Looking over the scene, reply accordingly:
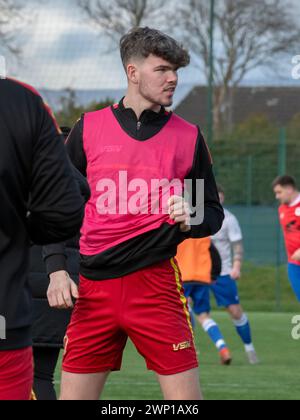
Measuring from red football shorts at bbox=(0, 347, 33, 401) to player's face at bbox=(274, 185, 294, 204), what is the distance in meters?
10.0

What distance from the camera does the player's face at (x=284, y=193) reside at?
13.4 meters

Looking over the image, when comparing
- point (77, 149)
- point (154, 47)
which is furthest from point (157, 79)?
point (77, 149)

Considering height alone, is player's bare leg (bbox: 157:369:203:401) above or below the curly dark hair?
below

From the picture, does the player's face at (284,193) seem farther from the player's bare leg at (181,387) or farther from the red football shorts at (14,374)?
the red football shorts at (14,374)

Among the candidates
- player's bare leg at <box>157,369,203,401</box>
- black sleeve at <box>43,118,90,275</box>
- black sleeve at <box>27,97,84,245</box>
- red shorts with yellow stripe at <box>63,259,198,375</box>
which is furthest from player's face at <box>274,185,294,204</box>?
black sleeve at <box>27,97,84,245</box>

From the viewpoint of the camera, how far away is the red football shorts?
346 cm

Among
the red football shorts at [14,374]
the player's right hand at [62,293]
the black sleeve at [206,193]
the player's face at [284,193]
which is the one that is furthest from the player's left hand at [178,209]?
the player's face at [284,193]

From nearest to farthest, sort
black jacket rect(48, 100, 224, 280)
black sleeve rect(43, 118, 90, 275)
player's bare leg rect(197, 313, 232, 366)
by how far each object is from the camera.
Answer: black sleeve rect(43, 118, 90, 275), black jacket rect(48, 100, 224, 280), player's bare leg rect(197, 313, 232, 366)

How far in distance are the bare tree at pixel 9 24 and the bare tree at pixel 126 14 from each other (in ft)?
4.26

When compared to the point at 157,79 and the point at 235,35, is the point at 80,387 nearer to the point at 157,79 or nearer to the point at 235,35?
the point at 157,79

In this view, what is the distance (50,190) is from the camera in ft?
11.2

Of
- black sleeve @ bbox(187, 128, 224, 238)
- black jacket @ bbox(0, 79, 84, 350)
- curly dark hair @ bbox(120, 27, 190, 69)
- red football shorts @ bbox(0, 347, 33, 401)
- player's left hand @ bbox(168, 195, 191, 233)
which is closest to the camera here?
black jacket @ bbox(0, 79, 84, 350)

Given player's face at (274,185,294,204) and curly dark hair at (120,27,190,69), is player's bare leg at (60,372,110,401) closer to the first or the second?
curly dark hair at (120,27,190,69)
